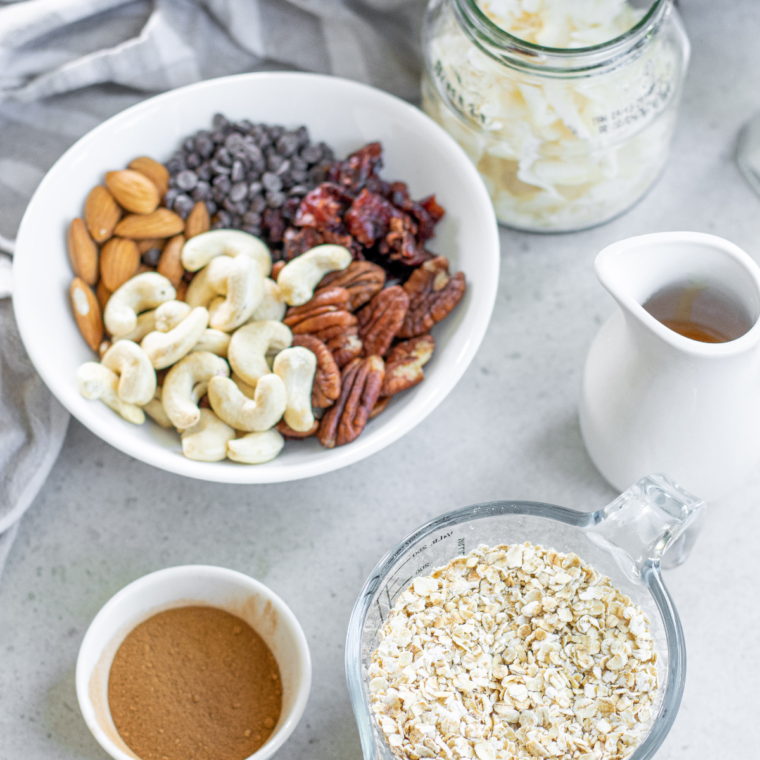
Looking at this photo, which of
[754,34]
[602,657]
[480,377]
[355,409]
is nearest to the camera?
[602,657]

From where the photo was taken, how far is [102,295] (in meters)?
0.80

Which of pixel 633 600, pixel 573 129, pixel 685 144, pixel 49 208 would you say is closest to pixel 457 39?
pixel 573 129

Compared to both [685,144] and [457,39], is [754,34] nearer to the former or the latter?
[685,144]

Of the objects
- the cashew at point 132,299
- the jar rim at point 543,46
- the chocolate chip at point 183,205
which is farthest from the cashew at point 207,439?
the jar rim at point 543,46

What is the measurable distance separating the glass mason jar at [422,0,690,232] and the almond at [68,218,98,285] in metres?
0.38

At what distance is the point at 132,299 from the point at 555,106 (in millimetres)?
441

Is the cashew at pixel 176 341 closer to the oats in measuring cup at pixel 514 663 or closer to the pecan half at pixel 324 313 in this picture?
the pecan half at pixel 324 313

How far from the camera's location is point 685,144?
0.93 metres

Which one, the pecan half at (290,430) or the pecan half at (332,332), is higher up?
the pecan half at (332,332)

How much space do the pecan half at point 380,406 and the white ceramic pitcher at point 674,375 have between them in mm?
183

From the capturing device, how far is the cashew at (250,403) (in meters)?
0.71

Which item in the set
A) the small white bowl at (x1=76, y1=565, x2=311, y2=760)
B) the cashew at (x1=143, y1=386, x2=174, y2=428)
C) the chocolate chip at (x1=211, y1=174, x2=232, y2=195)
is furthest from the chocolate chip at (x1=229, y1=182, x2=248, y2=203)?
the small white bowl at (x1=76, y1=565, x2=311, y2=760)

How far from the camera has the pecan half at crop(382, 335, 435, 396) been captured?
2.47ft

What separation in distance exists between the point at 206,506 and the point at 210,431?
12cm
